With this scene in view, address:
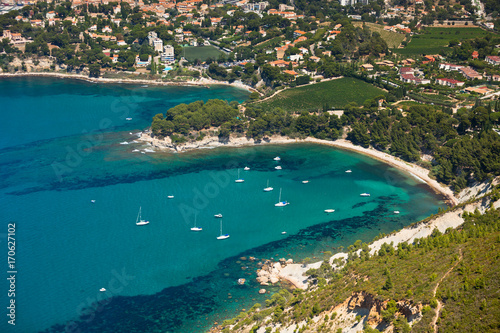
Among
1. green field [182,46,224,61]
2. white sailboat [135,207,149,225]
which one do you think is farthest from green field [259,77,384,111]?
white sailboat [135,207,149,225]

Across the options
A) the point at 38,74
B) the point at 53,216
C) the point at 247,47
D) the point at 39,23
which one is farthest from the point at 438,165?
the point at 39,23

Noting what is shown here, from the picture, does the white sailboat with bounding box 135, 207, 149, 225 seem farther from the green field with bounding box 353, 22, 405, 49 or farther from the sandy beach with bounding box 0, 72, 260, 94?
the green field with bounding box 353, 22, 405, 49

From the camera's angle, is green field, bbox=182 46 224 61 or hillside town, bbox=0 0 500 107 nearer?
hillside town, bbox=0 0 500 107

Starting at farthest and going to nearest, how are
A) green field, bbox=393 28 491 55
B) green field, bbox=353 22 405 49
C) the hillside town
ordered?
1. green field, bbox=353 22 405 49
2. green field, bbox=393 28 491 55
3. the hillside town

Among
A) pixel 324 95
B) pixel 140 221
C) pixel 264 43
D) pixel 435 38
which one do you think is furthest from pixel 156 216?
pixel 435 38

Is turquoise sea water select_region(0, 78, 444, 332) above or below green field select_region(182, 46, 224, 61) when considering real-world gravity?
below

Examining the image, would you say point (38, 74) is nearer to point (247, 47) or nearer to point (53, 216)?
point (247, 47)
